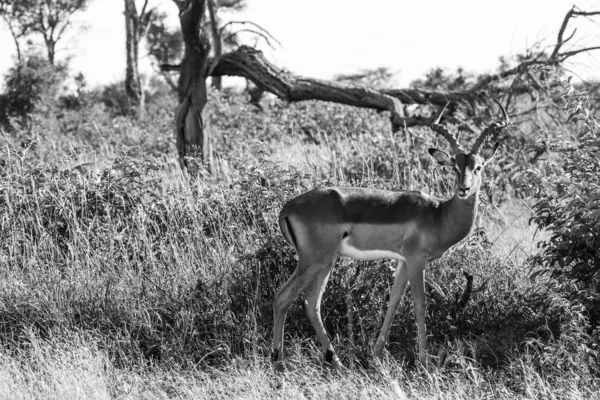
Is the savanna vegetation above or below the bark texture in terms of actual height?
below

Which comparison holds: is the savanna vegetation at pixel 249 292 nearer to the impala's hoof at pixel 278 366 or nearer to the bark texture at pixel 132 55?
the impala's hoof at pixel 278 366

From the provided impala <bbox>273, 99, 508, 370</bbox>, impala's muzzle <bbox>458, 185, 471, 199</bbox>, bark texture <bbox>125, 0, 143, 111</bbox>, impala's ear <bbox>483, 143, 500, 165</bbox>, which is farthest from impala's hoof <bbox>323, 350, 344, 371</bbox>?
bark texture <bbox>125, 0, 143, 111</bbox>

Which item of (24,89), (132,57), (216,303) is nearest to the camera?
(216,303)

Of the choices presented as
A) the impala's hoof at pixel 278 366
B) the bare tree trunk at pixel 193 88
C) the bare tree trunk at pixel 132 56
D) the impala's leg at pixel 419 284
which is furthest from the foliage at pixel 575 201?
the bare tree trunk at pixel 132 56

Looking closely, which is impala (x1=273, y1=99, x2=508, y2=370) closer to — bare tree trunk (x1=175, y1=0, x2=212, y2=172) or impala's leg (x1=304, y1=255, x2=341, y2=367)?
impala's leg (x1=304, y1=255, x2=341, y2=367)

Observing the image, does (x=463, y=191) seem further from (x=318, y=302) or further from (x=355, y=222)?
(x=318, y=302)

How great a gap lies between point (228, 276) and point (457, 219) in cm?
178

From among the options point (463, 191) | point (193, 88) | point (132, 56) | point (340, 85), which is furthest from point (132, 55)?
point (463, 191)

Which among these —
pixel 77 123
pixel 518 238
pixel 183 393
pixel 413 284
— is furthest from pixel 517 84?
pixel 77 123

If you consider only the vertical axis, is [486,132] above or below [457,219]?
above

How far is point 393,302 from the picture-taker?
5961 millimetres

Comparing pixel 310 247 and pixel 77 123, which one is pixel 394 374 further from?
pixel 77 123

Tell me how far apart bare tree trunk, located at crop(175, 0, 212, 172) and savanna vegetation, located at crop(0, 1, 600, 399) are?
5.89ft

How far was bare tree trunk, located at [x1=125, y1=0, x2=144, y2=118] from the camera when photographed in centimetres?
2456
